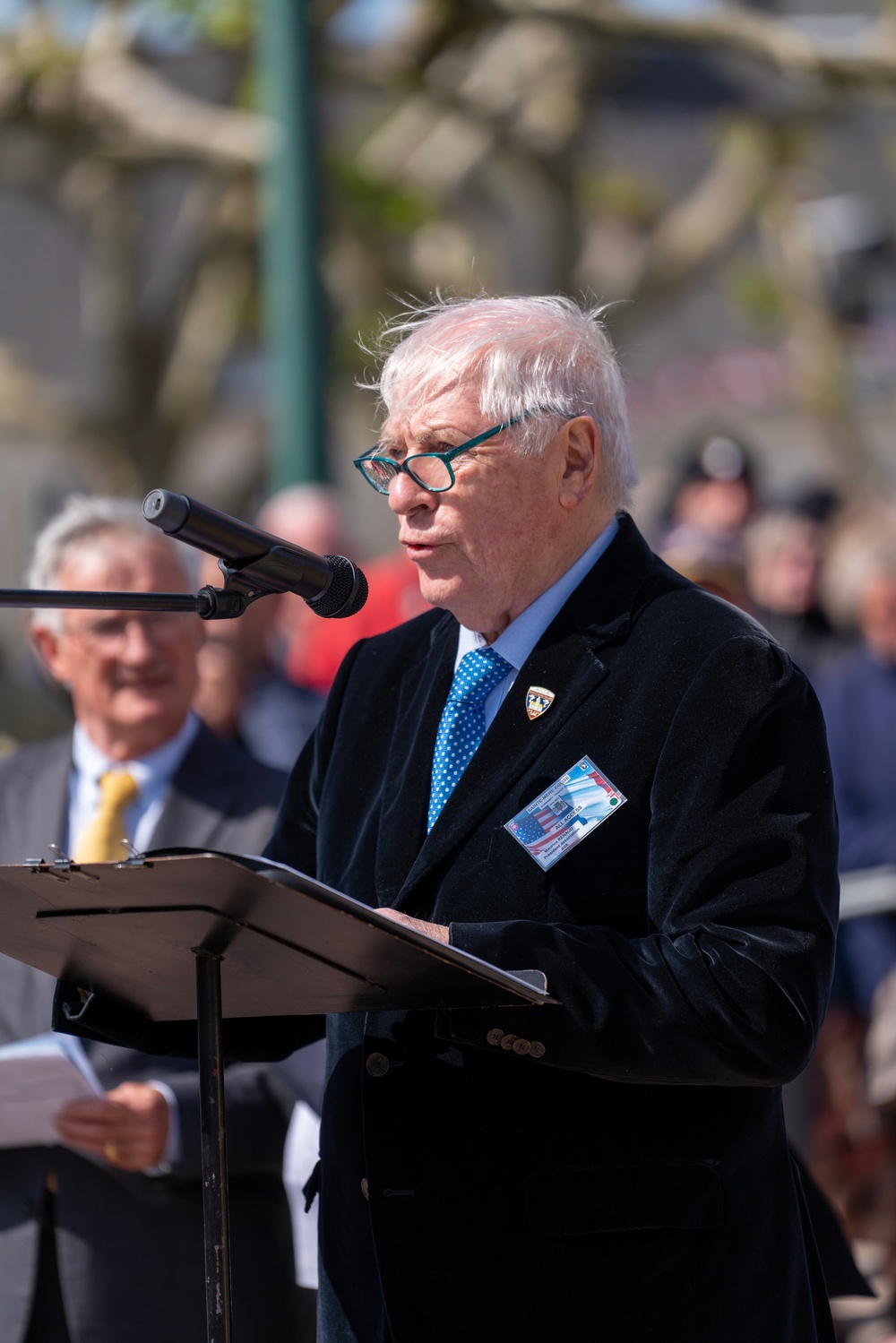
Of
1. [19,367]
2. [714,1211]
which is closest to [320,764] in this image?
[714,1211]

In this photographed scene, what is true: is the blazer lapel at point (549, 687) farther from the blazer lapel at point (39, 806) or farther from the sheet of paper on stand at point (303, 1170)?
the blazer lapel at point (39, 806)

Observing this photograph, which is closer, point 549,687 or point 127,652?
point 549,687

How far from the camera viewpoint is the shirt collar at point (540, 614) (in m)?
2.66

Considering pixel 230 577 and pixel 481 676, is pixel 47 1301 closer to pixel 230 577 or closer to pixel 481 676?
pixel 481 676

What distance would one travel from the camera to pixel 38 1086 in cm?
317

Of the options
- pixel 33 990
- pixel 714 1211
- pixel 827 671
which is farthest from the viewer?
pixel 827 671

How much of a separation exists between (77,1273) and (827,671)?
3748mm

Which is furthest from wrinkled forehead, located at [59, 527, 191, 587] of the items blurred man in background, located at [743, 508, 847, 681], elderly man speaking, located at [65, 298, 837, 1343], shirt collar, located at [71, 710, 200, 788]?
blurred man in background, located at [743, 508, 847, 681]

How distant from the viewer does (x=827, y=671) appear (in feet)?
20.4

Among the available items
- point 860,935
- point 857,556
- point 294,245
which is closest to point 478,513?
point 860,935

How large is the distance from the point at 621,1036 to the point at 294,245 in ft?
18.5

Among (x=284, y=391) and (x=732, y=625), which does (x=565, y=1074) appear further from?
(x=284, y=391)

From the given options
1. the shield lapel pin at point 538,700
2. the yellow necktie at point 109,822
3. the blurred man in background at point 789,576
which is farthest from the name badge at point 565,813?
the blurred man in background at point 789,576

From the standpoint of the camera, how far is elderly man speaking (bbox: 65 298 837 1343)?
230 cm
